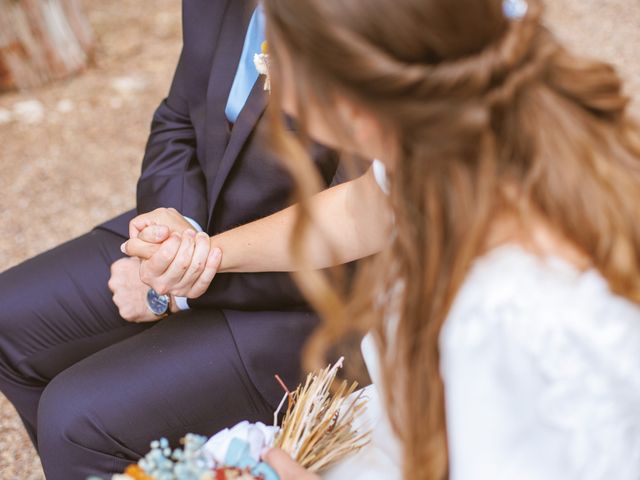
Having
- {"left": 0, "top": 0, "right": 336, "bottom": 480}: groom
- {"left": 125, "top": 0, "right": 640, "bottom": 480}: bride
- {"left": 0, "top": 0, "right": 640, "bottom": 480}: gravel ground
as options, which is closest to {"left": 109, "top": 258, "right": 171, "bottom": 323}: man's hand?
{"left": 0, "top": 0, "right": 336, "bottom": 480}: groom

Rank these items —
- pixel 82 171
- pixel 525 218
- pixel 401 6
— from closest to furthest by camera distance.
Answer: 1. pixel 401 6
2. pixel 525 218
3. pixel 82 171

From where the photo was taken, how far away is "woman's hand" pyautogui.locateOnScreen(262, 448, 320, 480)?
41.1 inches

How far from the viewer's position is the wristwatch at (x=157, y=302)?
59.3 inches

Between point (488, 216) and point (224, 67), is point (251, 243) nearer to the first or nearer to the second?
point (224, 67)

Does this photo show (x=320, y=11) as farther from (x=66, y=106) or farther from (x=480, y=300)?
(x=66, y=106)

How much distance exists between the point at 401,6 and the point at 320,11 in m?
0.09

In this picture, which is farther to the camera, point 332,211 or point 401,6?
point 332,211

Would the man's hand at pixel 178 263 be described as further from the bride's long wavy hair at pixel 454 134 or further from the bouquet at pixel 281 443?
the bride's long wavy hair at pixel 454 134

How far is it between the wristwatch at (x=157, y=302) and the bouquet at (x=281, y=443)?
370 mm

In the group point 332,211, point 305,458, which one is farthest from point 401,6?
point 305,458

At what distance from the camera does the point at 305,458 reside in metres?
1.15

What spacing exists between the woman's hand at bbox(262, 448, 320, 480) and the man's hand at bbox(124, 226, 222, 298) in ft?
1.38

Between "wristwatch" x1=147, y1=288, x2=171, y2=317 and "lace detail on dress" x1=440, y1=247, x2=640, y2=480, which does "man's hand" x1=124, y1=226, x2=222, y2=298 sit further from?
"lace detail on dress" x1=440, y1=247, x2=640, y2=480

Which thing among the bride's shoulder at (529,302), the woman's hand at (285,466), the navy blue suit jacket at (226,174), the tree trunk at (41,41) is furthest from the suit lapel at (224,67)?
the tree trunk at (41,41)
